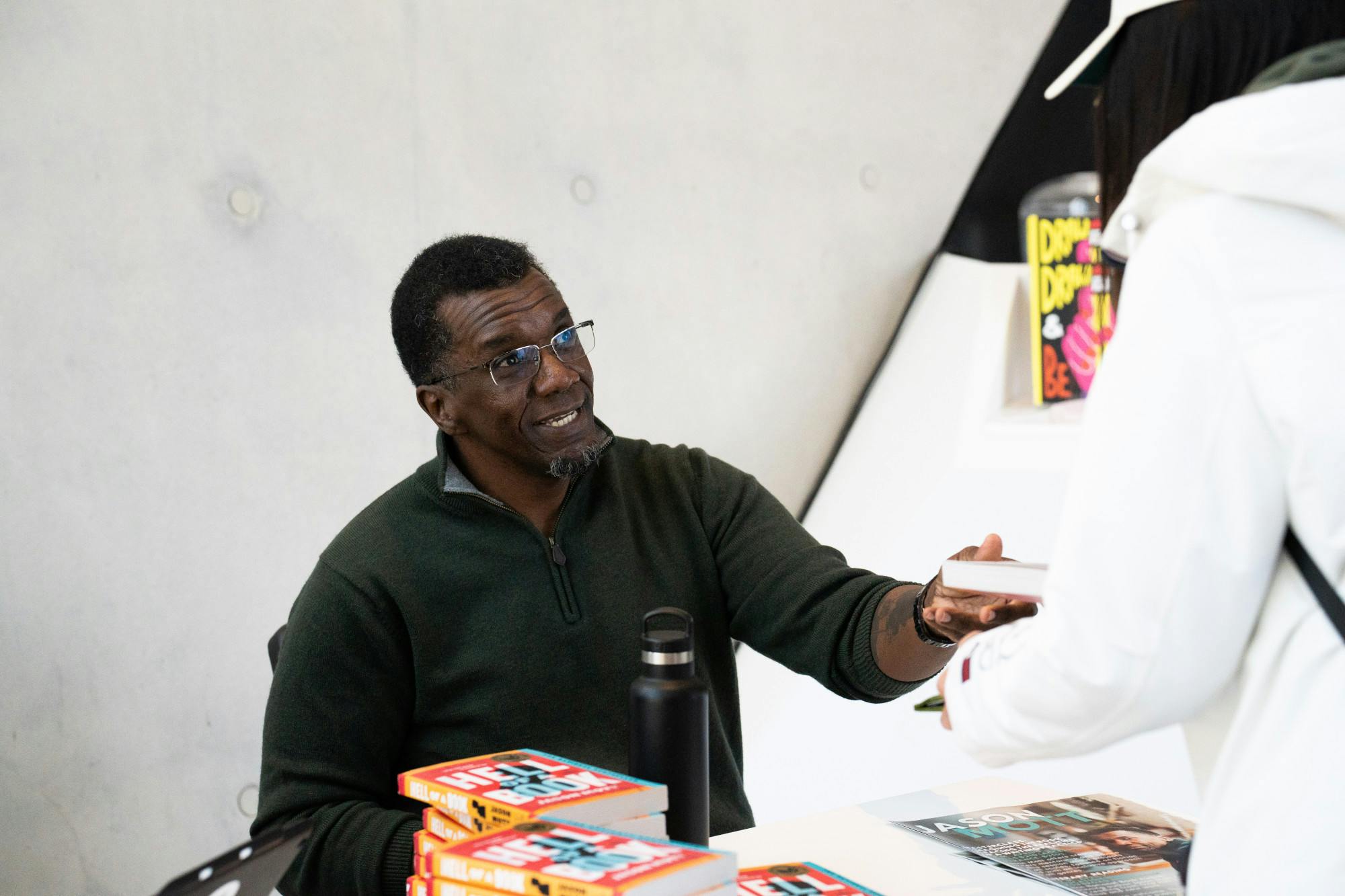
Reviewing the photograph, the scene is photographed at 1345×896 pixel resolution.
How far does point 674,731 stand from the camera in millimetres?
1072

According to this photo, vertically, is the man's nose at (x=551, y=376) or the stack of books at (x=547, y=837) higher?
the man's nose at (x=551, y=376)

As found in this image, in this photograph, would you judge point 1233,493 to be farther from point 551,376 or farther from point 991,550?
point 551,376

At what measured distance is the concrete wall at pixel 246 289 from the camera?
7.86 ft

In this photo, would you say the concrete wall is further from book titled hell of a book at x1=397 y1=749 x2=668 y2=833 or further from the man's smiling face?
book titled hell of a book at x1=397 y1=749 x2=668 y2=833

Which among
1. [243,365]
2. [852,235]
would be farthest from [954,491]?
[243,365]

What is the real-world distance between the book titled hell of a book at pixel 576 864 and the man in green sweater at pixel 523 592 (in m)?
0.60

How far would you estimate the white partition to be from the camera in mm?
2746

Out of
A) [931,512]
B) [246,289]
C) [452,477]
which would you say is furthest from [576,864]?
[931,512]

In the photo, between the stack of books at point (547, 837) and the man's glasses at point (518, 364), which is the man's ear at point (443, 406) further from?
the stack of books at point (547, 837)

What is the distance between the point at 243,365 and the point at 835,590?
5.34ft

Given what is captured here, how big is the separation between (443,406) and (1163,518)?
1.25 metres

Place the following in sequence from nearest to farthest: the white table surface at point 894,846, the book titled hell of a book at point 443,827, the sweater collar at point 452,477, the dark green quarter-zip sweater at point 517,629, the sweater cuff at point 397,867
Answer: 1. the book titled hell of a book at point 443,827
2. the white table surface at point 894,846
3. the sweater cuff at point 397,867
4. the dark green quarter-zip sweater at point 517,629
5. the sweater collar at point 452,477

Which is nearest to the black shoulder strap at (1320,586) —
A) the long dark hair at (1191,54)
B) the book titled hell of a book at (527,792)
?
the long dark hair at (1191,54)

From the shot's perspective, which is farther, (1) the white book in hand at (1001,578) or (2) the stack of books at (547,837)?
(1) the white book in hand at (1001,578)
